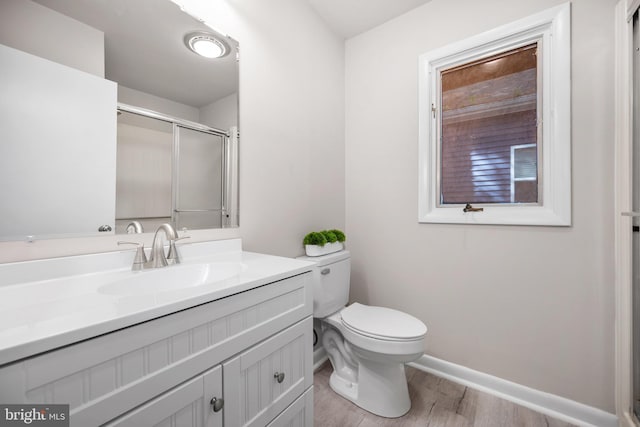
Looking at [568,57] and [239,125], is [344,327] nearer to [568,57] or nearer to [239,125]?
[239,125]

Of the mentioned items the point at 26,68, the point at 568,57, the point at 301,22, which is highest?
the point at 301,22

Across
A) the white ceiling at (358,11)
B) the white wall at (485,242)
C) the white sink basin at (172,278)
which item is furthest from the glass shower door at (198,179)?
the white ceiling at (358,11)

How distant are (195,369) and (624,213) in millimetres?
1705

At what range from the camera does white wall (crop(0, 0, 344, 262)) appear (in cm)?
141

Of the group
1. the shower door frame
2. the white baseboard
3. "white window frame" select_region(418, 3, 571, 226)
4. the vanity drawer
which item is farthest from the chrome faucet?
the shower door frame

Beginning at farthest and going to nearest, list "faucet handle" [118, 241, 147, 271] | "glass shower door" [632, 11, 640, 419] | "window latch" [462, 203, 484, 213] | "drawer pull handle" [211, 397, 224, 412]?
1. "window latch" [462, 203, 484, 213]
2. "glass shower door" [632, 11, 640, 419]
3. "faucet handle" [118, 241, 147, 271]
4. "drawer pull handle" [211, 397, 224, 412]

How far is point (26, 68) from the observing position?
83cm

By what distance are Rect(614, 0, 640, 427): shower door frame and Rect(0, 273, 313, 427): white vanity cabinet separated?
1.37m

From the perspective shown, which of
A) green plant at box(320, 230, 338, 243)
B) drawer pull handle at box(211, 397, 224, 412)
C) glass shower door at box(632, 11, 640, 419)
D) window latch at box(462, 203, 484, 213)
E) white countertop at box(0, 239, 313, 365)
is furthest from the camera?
green plant at box(320, 230, 338, 243)

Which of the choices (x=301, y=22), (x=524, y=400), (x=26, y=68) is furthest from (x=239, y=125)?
(x=524, y=400)

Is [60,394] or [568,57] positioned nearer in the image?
[60,394]

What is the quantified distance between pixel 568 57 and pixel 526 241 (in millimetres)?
936

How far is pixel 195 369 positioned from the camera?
68 cm

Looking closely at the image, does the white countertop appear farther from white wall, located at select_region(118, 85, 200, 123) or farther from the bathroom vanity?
white wall, located at select_region(118, 85, 200, 123)
